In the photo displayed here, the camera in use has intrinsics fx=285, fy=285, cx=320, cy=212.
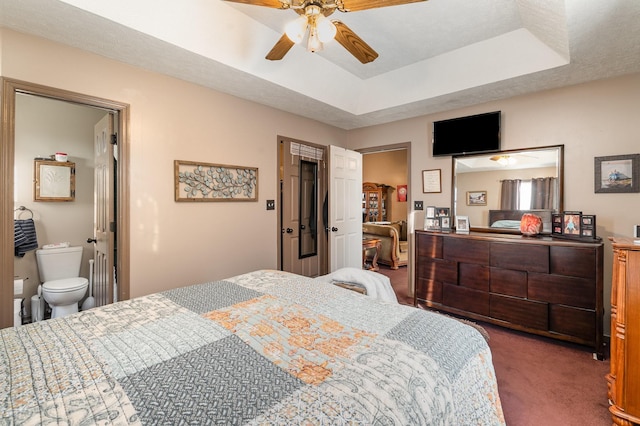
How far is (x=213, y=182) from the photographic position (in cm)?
296

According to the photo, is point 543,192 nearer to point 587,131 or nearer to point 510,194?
point 510,194

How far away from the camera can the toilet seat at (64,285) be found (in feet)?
9.20

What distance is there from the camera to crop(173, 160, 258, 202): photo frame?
2732 millimetres

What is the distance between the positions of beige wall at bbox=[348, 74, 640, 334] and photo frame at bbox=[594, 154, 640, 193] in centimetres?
5

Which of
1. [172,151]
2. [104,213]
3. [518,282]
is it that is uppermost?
[172,151]

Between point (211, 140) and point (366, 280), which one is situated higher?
point (211, 140)

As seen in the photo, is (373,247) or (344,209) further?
(373,247)

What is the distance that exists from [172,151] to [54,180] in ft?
5.70

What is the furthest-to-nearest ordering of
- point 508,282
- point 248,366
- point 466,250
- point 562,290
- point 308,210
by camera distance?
point 308,210 → point 466,250 → point 508,282 → point 562,290 → point 248,366

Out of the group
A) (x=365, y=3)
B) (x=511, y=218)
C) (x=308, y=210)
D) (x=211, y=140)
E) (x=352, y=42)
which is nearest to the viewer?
(x=365, y=3)

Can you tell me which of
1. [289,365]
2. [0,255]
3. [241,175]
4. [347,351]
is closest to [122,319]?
[289,365]

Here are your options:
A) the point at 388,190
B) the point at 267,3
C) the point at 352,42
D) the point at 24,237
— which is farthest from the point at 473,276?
the point at 388,190

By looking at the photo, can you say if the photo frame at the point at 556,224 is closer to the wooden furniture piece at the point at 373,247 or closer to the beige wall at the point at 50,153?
the wooden furniture piece at the point at 373,247

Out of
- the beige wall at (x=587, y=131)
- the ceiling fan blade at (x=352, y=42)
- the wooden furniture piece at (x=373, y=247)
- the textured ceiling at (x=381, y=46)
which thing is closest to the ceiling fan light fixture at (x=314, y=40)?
the ceiling fan blade at (x=352, y=42)
